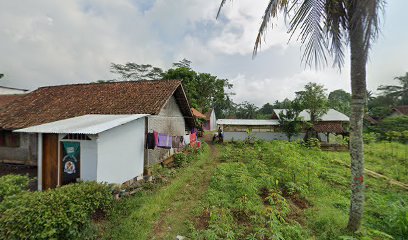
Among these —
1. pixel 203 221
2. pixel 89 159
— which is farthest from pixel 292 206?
pixel 89 159

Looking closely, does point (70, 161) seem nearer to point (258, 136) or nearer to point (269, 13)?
point (269, 13)

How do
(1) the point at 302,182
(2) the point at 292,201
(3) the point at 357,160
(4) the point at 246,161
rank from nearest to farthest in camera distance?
(3) the point at 357,160 < (2) the point at 292,201 < (1) the point at 302,182 < (4) the point at 246,161

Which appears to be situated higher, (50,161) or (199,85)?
(199,85)

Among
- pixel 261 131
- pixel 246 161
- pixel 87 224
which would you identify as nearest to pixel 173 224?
pixel 87 224

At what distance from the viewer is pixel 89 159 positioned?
693cm

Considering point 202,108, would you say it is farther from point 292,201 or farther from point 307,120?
point 292,201

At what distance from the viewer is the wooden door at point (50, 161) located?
24.5ft

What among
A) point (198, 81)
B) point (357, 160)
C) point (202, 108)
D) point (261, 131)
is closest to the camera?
point (357, 160)

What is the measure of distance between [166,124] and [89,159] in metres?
5.49

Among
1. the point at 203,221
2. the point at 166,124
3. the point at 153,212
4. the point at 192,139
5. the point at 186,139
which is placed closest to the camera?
the point at 203,221

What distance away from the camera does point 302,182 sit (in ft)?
27.7

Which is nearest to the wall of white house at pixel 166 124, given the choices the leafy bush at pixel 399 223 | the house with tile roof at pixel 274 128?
the leafy bush at pixel 399 223

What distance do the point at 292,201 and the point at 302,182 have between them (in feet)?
5.69

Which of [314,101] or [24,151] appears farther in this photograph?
[314,101]
